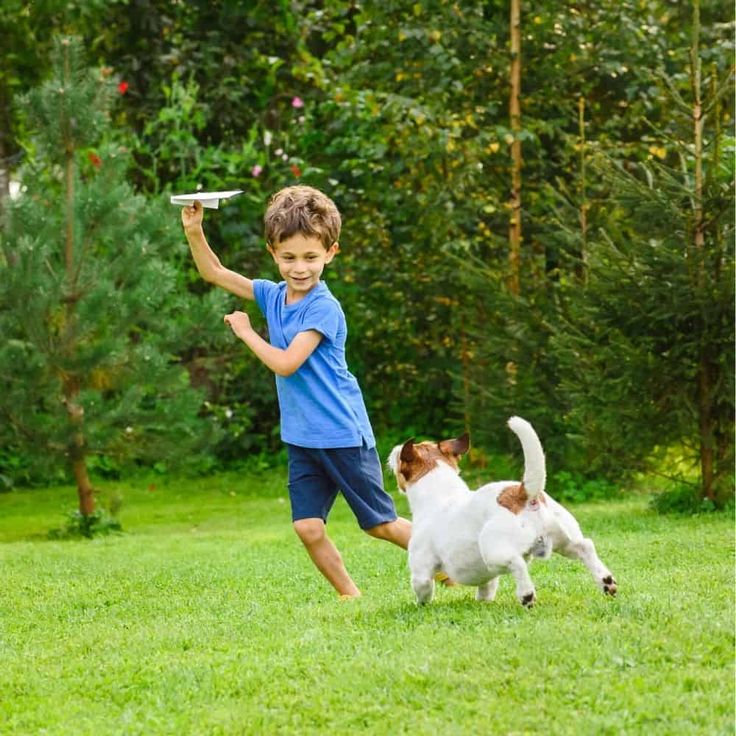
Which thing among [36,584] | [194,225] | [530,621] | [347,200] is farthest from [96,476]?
[530,621]

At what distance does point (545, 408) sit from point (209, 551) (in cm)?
375

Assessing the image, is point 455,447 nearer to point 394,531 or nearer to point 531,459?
point 394,531

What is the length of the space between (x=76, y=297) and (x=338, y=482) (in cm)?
524

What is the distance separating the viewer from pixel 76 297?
10.5 m

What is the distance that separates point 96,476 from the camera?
1491 cm

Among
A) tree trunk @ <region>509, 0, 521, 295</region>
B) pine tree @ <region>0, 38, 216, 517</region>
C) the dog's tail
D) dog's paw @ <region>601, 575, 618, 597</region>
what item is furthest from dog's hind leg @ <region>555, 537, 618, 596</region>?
tree trunk @ <region>509, 0, 521, 295</region>

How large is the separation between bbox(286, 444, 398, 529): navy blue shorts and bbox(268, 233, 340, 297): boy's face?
771 millimetres

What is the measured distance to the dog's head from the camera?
18.2 ft

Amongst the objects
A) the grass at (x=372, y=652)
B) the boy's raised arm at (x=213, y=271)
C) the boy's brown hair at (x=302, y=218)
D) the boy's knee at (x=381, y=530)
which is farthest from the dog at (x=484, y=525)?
the boy's raised arm at (x=213, y=271)

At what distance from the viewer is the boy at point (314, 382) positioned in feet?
19.0

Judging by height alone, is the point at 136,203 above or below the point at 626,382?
above

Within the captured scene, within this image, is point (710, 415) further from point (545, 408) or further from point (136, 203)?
point (136, 203)

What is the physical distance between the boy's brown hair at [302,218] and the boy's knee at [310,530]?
1277 mm

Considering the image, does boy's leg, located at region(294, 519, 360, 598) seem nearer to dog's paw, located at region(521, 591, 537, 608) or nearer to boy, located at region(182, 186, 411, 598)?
boy, located at region(182, 186, 411, 598)
